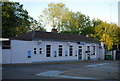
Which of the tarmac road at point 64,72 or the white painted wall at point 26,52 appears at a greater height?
the white painted wall at point 26,52

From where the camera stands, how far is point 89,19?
63.1 meters

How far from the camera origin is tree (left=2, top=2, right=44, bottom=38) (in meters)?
34.9

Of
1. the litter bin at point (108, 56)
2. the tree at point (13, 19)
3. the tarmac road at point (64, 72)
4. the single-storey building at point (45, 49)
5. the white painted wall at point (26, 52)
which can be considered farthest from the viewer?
the litter bin at point (108, 56)

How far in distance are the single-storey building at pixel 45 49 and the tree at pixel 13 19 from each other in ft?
26.7

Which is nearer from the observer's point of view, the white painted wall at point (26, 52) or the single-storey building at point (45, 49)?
the white painted wall at point (26, 52)

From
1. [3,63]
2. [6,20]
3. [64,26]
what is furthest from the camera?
[64,26]

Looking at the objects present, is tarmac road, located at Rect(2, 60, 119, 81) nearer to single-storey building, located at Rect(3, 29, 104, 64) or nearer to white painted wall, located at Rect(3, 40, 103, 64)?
white painted wall, located at Rect(3, 40, 103, 64)

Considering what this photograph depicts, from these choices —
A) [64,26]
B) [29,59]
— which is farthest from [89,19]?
[29,59]

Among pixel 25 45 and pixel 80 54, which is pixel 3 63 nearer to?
pixel 25 45

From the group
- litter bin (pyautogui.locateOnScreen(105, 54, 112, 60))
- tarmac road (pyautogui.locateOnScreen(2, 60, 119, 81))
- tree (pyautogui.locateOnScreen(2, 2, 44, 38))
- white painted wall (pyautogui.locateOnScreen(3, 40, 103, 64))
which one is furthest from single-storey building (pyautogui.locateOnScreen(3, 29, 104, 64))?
tree (pyautogui.locateOnScreen(2, 2, 44, 38))

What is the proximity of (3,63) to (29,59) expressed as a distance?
3.87m

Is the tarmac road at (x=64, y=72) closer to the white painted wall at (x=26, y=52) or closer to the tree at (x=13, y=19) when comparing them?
the white painted wall at (x=26, y=52)

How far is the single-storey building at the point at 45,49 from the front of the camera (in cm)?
2275

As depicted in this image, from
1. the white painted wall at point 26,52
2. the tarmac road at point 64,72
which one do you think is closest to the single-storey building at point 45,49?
the white painted wall at point 26,52
